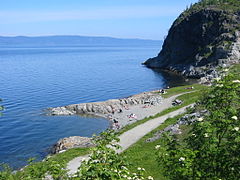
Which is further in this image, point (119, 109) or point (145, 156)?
point (119, 109)

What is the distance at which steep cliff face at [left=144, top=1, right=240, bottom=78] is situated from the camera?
9500 cm

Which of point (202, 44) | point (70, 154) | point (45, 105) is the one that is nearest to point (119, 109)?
point (45, 105)

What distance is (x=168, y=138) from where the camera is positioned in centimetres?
1015

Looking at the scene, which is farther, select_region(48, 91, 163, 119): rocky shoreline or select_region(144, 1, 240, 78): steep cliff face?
select_region(144, 1, 240, 78): steep cliff face

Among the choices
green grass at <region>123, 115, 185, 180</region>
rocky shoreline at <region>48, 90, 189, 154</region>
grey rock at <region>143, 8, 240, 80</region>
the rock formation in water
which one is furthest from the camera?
grey rock at <region>143, 8, 240, 80</region>

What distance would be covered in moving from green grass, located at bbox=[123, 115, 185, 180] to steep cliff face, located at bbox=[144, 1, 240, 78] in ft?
199

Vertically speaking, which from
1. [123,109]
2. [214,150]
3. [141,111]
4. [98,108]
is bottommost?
[123,109]

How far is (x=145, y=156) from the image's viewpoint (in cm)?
2502

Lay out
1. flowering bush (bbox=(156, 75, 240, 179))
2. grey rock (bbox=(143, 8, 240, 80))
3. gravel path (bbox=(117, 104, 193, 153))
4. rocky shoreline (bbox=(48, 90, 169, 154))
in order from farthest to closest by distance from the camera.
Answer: grey rock (bbox=(143, 8, 240, 80)) < rocky shoreline (bbox=(48, 90, 169, 154)) < gravel path (bbox=(117, 104, 193, 153)) < flowering bush (bbox=(156, 75, 240, 179))

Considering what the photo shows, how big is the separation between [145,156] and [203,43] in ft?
316

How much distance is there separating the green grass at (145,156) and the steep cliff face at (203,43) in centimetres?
6058

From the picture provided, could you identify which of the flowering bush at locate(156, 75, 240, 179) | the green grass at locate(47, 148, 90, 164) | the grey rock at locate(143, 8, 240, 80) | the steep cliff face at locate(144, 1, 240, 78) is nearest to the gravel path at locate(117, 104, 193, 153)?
the green grass at locate(47, 148, 90, 164)

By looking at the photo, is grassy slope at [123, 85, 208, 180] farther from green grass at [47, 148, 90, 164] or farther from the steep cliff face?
the steep cliff face

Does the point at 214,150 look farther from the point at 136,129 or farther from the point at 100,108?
the point at 100,108
